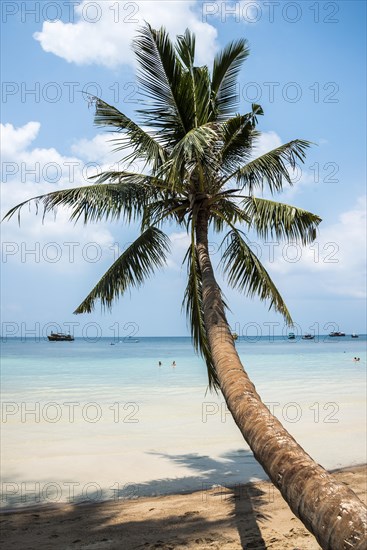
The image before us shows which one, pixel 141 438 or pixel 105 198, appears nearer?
pixel 105 198

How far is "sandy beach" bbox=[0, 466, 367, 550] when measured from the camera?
21.4 ft

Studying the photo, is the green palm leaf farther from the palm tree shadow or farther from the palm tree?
the palm tree shadow

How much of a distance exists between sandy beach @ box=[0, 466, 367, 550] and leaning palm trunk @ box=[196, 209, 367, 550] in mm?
2495

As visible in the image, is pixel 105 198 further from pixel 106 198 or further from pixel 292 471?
pixel 292 471

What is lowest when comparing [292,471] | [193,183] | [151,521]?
[151,521]

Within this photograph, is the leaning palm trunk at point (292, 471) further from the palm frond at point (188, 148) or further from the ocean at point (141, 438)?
the ocean at point (141, 438)

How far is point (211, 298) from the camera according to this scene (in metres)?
6.70

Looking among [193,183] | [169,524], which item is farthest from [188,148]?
[169,524]

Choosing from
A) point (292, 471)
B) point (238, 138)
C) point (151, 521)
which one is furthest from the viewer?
point (238, 138)

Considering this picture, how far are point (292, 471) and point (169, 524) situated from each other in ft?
15.1

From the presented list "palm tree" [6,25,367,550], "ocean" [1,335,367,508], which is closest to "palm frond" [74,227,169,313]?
"palm tree" [6,25,367,550]

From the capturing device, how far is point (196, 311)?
915 centimetres

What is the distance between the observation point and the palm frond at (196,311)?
29.1ft

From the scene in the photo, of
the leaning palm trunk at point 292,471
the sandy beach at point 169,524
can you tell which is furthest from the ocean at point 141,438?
the leaning palm trunk at point 292,471
